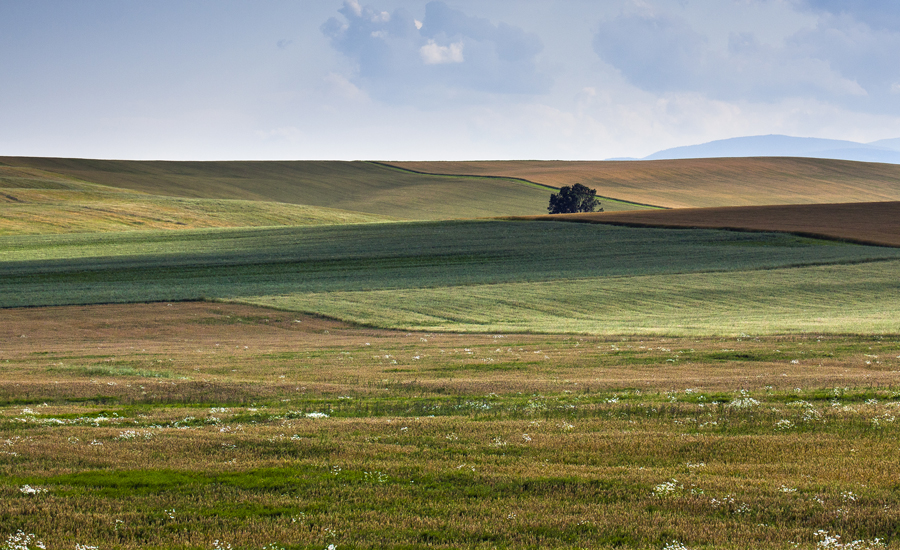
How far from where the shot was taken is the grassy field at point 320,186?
142 m

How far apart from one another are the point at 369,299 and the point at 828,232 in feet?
169

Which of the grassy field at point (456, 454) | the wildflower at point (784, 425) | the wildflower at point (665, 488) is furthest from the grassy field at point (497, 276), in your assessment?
the wildflower at point (665, 488)

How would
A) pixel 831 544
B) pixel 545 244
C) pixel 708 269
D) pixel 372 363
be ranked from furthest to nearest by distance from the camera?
pixel 545 244, pixel 708 269, pixel 372 363, pixel 831 544

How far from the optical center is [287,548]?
9.16m

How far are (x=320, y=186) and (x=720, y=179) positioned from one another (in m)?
90.6

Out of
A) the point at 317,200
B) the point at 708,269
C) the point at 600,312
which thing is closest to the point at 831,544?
the point at 600,312

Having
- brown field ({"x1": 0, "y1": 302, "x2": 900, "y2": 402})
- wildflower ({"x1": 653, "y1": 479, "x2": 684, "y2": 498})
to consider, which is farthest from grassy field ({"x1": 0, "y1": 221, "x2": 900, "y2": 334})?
wildflower ({"x1": 653, "y1": 479, "x2": 684, "y2": 498})

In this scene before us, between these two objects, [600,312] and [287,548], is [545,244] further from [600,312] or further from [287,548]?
[287,548]

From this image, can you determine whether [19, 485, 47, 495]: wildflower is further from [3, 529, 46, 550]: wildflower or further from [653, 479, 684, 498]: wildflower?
[653, 479, 684, 498]: wildflower

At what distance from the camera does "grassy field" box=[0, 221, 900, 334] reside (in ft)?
143

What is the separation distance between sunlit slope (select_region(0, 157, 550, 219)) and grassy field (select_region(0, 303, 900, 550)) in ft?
358

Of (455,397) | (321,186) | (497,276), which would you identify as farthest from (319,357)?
(321,186)

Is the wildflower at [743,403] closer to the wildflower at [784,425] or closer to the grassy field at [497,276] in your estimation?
the wildflower at [784,425]

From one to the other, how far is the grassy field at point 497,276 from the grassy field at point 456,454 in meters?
15.5
